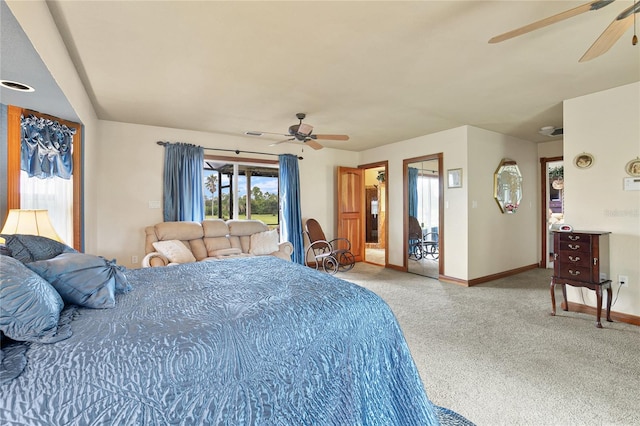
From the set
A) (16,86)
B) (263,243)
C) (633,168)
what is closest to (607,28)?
(633,168)

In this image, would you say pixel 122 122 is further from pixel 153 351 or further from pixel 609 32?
pixel 609 32

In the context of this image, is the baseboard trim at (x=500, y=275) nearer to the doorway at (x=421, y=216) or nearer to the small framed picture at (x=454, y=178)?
the doorway at (x=421, y=216)

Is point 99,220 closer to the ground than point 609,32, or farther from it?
closer to the ground

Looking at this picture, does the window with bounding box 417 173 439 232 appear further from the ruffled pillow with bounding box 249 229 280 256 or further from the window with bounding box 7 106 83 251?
the window with bounding box 7 106 83 251

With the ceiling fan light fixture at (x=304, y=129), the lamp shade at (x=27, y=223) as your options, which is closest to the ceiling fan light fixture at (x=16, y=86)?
the lamp shade at (x=27, y=223)

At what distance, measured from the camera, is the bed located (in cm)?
100

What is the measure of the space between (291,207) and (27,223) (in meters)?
3.94

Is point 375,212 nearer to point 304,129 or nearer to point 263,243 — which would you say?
point 263,243

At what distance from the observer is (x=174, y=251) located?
12.7ft

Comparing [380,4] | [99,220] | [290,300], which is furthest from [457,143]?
[99,220]

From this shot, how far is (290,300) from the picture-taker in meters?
1.56

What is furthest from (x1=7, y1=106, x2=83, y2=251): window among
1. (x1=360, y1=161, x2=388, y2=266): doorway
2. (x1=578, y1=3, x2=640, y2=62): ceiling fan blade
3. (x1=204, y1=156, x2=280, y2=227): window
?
(x1=360, y1=161, x2=388, y2=266): doorway

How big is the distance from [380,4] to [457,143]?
11.2ft

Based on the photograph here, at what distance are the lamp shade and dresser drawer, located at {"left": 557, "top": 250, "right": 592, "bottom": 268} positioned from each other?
188 inches
